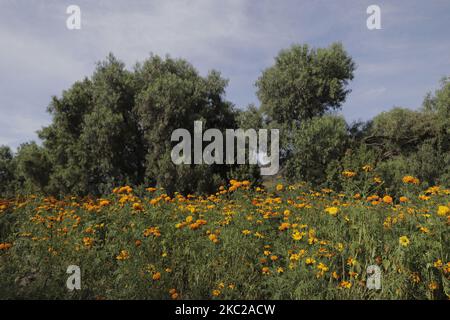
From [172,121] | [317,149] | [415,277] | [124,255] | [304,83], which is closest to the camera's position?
[415,277]

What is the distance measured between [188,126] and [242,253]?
56.1ft

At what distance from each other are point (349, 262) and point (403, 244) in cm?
63

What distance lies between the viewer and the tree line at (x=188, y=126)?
2114 cm

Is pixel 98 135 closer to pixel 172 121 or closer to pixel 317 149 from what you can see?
pixel 172 121

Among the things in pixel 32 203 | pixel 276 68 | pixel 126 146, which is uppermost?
pixel 276 68

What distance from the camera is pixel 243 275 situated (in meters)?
4.55

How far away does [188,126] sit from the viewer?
21594 millimetres

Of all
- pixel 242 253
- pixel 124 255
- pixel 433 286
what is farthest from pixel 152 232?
pixel 433 286

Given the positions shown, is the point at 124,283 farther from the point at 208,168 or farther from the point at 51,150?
the point at 51,150

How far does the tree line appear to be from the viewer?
2114 centimetres

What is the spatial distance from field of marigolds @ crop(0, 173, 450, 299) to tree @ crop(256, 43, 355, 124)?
64.5 feet

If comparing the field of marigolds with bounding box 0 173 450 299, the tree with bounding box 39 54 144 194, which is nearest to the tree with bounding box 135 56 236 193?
the tree with bounding box 39 54 144 194

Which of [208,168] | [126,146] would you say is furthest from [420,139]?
[126,146]

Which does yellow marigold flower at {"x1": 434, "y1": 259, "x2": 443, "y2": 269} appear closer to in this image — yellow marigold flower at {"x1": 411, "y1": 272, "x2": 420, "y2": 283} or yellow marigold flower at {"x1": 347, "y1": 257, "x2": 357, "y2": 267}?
yellow marigold flower at {"x1": 411, "y1": 272, "x2": 420, "y2": 283}
